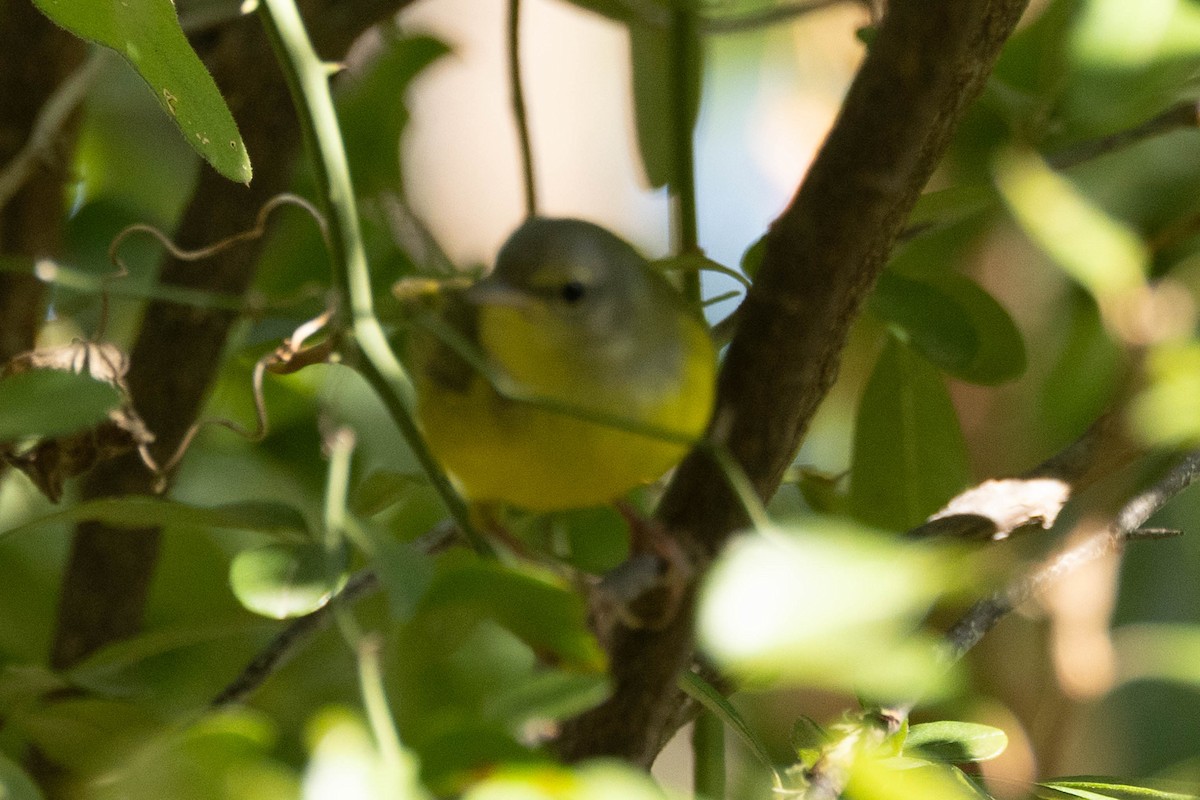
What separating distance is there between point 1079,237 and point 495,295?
631 mm

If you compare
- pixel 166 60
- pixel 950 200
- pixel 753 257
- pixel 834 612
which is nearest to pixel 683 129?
pixel 753 257

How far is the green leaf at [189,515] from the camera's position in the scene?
22.3 inches

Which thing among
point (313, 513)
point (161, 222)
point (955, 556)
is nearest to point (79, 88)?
point (161, 222)

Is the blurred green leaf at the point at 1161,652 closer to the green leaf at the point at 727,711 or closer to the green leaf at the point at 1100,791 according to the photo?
the green leaf at the point at 1100,791

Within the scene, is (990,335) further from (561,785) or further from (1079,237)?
(561,785)

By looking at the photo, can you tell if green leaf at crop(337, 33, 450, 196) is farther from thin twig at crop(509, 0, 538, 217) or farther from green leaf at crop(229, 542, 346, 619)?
green leaf at crop(229, 542, 346, 619)

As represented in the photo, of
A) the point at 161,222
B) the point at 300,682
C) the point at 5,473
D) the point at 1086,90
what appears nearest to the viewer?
the point at 300,682

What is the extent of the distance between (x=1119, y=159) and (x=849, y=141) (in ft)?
1.37

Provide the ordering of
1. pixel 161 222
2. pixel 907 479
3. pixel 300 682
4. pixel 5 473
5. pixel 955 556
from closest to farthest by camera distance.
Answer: pixel 955 556 → pixel 300 682 → pixel 907 479 → pixel 5 473 → pixel 161 222

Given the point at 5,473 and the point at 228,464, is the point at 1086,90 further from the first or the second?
the point at 5,473

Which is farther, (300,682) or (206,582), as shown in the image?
(206,582)

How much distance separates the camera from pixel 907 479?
835 millimetres

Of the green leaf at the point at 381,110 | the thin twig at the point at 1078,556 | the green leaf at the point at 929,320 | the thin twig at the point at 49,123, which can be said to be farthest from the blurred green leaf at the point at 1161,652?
the thin twig at the point at 49,123

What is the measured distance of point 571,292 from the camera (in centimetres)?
115
